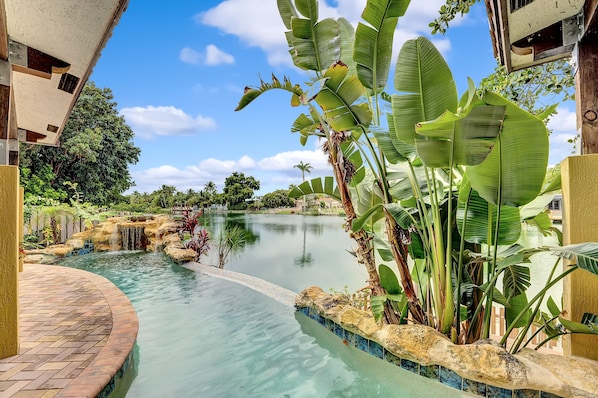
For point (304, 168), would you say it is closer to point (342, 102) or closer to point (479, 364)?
point (342, 102)

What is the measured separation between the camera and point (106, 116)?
19.0 m

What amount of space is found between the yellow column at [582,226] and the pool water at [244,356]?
1.07m

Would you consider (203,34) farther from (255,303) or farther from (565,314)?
(565,314)

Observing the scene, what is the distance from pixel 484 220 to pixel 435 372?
1390 mm

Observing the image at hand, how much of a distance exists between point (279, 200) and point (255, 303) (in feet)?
121

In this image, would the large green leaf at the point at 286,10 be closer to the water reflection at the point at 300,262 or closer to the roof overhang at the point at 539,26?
the roof overhang at the point at 539,26

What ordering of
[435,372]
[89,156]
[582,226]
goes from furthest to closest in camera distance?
[89,156] → [435,372] → [582,226]

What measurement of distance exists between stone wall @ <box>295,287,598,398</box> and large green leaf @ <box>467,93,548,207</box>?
1234 mm

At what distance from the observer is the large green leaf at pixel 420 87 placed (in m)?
2.69

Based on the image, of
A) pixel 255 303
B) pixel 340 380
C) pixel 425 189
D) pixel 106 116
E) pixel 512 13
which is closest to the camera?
pixel 512 13

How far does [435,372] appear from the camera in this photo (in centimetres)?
291

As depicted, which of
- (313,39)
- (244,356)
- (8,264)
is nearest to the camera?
(8,264)

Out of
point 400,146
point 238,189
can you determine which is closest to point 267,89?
point 400,146

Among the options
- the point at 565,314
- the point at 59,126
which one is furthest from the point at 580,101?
the point at 59,126
